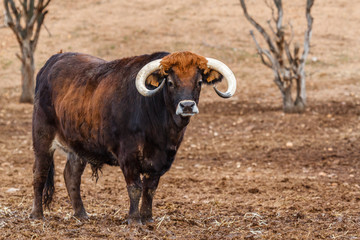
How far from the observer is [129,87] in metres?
6.12

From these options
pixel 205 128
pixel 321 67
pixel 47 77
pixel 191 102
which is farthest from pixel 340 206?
pixel 321 67

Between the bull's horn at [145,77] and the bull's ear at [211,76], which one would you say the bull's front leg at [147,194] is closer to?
the bull's horn at [145,77]

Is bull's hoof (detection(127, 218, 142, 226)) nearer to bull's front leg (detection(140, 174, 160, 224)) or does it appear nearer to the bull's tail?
bull's front leg (detection(140, 174, 160, 224))

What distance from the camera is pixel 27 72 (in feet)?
61.4

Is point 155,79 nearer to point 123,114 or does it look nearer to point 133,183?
point 123,114

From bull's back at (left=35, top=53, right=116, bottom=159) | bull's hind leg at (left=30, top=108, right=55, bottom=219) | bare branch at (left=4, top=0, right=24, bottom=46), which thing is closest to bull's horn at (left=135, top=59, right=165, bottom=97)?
bull's back at (left=35, top=53, right=116, bottom=159)

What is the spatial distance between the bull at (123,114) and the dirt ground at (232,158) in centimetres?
52

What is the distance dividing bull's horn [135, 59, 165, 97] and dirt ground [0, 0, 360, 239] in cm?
138

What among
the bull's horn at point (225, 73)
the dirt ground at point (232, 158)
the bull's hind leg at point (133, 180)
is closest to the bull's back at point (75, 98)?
the bull's hind leg at point (133, 180)

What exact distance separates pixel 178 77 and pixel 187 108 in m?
0.43

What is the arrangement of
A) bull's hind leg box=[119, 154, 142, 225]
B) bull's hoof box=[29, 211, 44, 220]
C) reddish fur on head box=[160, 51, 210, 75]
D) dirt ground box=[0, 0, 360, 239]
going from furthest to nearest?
1. bull's hoof box=[29, 211, 44, 220]
2. dirt ground box=[0, 0, 360, 239]
3. bull's hind leg box=[119, 154, 142, 225]
4. reddish fur on head box=[160, 51, 210, 75]

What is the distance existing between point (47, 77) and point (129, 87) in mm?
1441

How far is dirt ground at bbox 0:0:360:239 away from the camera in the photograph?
6180 millimetres

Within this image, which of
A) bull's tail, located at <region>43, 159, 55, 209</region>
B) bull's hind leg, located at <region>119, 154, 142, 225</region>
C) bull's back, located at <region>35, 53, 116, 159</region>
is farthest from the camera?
bull's tail, located at <region>43, 159, 55, 209</region>
